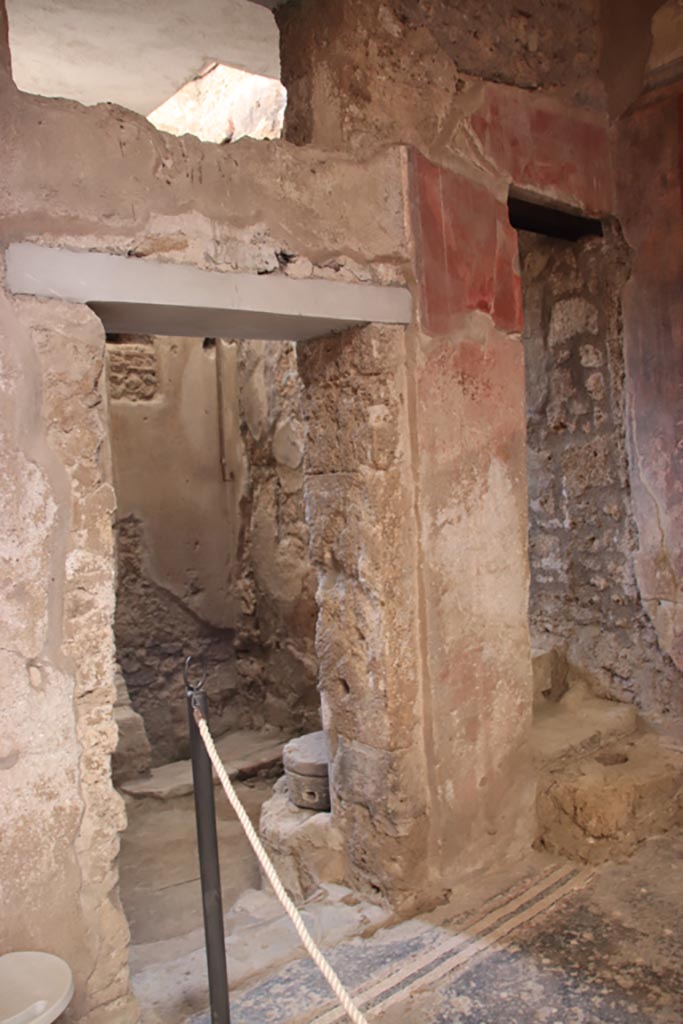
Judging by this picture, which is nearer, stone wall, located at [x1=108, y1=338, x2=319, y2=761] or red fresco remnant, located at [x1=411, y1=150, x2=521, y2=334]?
red fresco remnant, located at [x1=411, y1=150, x2=521, y2=334]

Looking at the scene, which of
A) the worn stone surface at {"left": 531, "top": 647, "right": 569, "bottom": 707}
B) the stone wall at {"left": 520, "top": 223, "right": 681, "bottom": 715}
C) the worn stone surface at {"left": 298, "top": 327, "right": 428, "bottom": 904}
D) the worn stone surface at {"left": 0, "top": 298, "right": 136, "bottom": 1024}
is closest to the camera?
the worn stone surface at {"left": 0, "top": 298, "right": 136, "bottom": 1024}

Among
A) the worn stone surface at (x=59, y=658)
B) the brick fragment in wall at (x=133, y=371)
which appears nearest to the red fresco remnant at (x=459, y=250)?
the worn stone surface at (x=59, y=658)

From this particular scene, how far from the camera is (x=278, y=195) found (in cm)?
249

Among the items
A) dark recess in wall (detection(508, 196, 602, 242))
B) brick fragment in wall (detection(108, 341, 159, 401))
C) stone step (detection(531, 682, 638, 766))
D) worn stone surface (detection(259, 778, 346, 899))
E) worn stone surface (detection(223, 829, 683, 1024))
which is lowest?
worn stone surface (detection(223, 829, 683, 1024))

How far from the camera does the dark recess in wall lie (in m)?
3.40

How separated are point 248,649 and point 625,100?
375 centimetres

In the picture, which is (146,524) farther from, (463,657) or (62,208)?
(62,208)

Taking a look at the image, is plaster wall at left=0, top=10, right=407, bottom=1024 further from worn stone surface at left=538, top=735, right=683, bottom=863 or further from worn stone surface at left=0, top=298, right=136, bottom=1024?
worn stone surface at left=538, top=735, right=683, bottom=863

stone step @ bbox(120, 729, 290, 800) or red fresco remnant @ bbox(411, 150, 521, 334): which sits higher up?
red fresco remnant @ bbox(411, 150, 521, 334)

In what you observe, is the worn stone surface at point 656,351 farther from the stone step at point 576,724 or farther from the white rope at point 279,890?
the white rope at point 279,890

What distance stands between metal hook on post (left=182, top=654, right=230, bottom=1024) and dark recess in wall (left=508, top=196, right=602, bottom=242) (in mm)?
2298

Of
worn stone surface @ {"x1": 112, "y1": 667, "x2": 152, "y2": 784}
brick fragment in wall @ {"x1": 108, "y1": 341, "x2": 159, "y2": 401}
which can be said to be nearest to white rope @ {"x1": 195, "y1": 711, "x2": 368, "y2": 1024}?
worn stone surface @ {"x1": 112, "y1": 667, "x2": 152, "y2": 784}

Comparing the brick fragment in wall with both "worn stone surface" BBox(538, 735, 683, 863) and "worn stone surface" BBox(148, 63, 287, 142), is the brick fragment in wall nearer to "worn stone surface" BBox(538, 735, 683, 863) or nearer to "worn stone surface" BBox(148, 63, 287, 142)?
"worn stone surface" BBox(148, 63, 287, 142)

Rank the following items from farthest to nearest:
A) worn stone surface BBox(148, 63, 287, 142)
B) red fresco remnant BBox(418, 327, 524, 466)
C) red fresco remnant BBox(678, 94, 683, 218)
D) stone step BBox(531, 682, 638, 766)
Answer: worn stone surface BBox(148, 63, 287, 142)
stone step BBox(531, 682, 638, 766)
red fresco remnant BBox(678, 94, 683, 218)
red fresco remnant BBox(418, 327, 524, 466)
